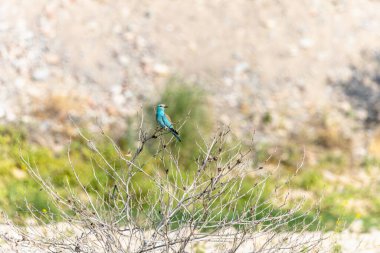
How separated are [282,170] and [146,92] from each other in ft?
7.89

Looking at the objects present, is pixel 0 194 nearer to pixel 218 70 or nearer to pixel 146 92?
pixel 146 92

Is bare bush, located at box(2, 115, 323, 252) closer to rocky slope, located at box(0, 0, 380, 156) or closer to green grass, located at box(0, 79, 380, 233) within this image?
green grass, located at box(0, 79, 380, 233)

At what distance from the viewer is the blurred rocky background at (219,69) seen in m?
9.89

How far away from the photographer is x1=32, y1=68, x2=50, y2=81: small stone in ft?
34.0

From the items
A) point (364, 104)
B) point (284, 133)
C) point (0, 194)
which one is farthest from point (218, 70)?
point (0, 194)

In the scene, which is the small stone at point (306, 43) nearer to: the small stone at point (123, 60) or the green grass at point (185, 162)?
the green grass at point (185, 162)

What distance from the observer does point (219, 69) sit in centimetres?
1123

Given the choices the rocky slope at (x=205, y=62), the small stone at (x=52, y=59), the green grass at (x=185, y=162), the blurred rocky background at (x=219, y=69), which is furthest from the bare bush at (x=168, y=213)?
the small stone at (x=52, y=59)

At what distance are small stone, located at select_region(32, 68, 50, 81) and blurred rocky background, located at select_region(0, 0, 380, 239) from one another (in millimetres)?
15

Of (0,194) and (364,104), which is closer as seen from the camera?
(0,194)

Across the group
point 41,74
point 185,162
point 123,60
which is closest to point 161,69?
point 123,60

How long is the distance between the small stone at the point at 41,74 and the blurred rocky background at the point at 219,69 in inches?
0.6

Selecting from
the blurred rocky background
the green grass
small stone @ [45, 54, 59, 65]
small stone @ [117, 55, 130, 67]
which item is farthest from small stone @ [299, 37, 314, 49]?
small stone @ [45, 54, 59, 65]

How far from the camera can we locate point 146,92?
34.4 feet
